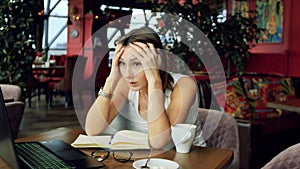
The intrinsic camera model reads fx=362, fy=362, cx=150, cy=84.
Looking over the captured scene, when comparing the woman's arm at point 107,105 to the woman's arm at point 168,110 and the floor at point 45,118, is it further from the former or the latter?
the floor at point 45,118

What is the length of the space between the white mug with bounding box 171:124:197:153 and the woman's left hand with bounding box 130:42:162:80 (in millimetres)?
224

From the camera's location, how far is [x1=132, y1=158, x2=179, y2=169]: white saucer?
40.2 inches

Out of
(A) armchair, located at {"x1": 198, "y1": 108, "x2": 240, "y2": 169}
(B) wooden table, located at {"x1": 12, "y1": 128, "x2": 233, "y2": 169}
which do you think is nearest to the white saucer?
(B) wooden table, located at {"x1": 12, "y1": 128, "x2": 233, "y2": 169}

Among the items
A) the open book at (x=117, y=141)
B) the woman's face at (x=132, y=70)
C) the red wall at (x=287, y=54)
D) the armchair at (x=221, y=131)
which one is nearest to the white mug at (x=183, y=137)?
the open book at (x=117, y=141)

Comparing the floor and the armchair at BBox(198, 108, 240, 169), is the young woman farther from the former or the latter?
the floor

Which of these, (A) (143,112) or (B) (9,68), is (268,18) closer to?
(B) (9,68)

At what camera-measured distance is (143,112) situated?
1450 millimetres

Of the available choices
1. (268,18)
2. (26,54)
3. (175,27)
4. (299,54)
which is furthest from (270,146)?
(268,18)

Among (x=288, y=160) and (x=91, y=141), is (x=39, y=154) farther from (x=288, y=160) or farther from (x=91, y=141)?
(x=288, y=160)

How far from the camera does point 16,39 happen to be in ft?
13.6

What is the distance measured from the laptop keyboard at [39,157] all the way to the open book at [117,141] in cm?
14

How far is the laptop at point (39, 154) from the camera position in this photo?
0.83 metres

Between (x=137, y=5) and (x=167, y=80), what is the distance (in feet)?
43.3

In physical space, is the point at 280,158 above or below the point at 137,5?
below
